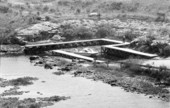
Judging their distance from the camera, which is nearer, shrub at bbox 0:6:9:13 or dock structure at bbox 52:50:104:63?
dock structure at bbox 52:50:104:63

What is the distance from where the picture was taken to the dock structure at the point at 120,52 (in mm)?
33641

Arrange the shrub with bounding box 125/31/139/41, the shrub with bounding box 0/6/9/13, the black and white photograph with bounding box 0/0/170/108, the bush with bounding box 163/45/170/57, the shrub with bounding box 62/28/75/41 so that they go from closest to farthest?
the black and white photograph with bounding box 0/0/170/108, the bush with bounding box 163/45/170/57, the shrub with bounding box 125/31/139/41, the shrub with bounding box 62/28/75/41, the shrub with bounding box 0/6/9/13

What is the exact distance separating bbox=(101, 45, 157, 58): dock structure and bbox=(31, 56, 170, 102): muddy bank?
1.94 meters

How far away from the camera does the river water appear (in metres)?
24.4

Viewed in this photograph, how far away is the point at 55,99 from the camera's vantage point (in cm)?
2531

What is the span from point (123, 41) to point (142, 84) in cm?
1278

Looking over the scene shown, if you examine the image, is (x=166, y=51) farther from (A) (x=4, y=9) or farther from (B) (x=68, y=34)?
(A) (x=4, y=9)

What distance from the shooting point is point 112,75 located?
1207 inches

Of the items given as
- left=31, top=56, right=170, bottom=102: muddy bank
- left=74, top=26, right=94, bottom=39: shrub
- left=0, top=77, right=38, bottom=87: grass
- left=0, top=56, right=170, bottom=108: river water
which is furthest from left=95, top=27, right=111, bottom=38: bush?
left=0, top=77, right=38, bottom=87: grass

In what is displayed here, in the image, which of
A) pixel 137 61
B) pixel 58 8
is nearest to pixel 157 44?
pixel 137 61

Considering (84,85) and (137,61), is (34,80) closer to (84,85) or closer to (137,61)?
(84,85)

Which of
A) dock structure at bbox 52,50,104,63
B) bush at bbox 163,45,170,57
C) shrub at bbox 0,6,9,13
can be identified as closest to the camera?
bush at bbox 163,45,170,57

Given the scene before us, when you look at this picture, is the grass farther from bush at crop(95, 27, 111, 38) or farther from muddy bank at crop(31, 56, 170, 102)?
bush at crop(95, 27, 111, 38)

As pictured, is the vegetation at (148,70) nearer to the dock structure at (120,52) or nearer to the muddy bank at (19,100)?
the dock structure at (120,52)
